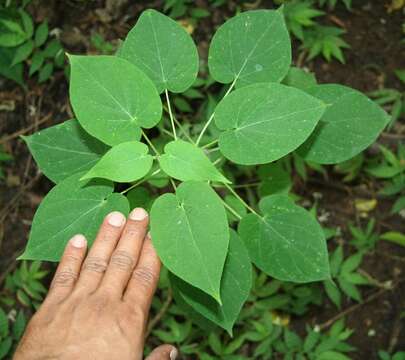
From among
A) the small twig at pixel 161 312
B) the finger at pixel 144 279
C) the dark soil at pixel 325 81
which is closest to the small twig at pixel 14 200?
the dark soil at pixel 325 81

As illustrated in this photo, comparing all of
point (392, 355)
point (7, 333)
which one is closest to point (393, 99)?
point (392, 355)

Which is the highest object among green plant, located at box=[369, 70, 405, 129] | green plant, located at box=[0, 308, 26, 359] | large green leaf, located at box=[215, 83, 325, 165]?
large green leaf, located at box=[215, 83, 325, 165]

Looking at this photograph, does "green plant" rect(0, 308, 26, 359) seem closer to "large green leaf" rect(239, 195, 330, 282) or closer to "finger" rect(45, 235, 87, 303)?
"finger" rect(45, 235, 87, 303)

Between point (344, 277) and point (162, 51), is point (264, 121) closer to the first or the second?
point (162, 51)

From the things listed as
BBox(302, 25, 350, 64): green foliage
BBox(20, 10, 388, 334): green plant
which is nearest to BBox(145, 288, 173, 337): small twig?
BBox(20, 10, 388, 334): green plant

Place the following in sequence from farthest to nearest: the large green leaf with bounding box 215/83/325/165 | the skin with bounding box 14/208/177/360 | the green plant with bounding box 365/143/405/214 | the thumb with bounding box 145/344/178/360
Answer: the green plant with bounding box 365/143/405/214 < the thumb with bounding box 145/344/178/360 < the skin with bounding box 14/208/177/360 < the large green leaf with bounding box 215/83/325/165

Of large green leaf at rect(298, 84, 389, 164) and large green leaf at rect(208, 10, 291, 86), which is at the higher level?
large green leaf at rect(208, 10, 291, 86)

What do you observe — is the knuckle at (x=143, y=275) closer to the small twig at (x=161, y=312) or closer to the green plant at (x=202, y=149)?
the green plant at (x=202, y=149)
